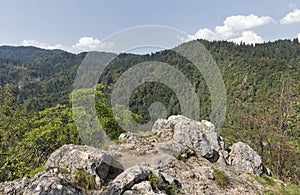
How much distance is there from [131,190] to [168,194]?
1.28 meters

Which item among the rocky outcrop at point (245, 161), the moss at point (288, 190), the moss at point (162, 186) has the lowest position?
the moss at point (288, 190)

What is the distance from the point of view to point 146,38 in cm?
1245

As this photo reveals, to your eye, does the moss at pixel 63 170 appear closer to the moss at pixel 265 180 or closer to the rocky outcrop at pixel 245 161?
the rocky outcrop at pixel 245 161

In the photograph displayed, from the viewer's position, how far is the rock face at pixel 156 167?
7.16 meters

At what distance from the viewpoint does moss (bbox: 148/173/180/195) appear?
7.38m

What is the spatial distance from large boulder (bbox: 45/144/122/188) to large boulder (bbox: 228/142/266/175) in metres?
6.24

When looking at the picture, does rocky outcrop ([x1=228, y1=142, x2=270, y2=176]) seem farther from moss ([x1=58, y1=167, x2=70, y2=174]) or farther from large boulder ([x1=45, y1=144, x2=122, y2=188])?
moss ([x1=58, y1=167, x2=70, y2=174])

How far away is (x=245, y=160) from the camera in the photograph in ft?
38.9

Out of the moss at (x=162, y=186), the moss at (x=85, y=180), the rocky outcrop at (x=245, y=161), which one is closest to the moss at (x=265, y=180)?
the rocky outcrop at (x=245, y=161)

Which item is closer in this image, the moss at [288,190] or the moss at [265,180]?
the moss at [288,190]

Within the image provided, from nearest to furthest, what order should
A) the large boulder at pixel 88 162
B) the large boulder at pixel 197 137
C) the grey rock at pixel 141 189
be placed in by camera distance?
the grey rock at pixel 141 189 → the large boulder at pixel 88 162 → the large boulder at pixel 197 137

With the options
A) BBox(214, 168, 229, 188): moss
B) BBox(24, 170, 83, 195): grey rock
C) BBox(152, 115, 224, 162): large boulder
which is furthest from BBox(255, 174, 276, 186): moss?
BBox(24, 170, 83, 195): grey rock

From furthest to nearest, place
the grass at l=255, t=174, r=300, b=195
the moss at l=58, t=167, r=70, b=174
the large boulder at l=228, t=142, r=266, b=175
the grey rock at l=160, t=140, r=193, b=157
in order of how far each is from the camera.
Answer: the large boulder at l=228, t=142, r=266, b=175
the grey rock at l=160, t=140, r=193, b=157
the grass at l=255, t=174, r=300, b=195
the moss at l=58, t=167, r=70, b=174

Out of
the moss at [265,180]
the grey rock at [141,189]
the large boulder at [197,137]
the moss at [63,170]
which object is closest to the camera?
the grey rock at [141,189]
